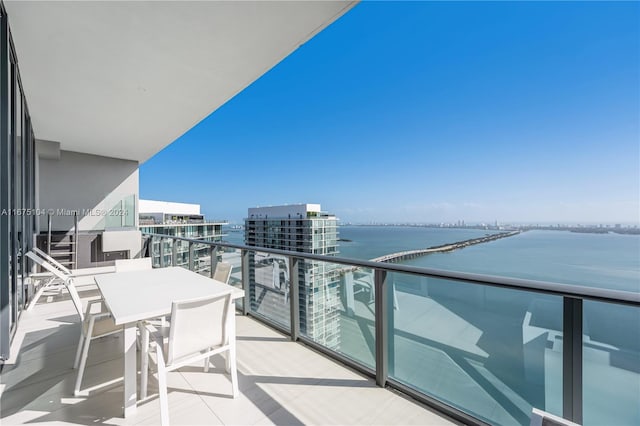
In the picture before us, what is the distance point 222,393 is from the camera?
2045mm

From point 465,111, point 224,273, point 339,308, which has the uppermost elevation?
point 465,111

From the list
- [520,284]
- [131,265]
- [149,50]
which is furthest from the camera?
[131,265]

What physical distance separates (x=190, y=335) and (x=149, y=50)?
2.98m

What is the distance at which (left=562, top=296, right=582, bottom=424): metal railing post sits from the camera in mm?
1336

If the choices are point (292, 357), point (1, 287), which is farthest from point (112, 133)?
point (292, 357)

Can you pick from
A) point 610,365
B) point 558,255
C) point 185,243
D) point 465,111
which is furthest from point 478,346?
point 465,111

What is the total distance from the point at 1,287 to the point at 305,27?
Answer: 372 centimetres

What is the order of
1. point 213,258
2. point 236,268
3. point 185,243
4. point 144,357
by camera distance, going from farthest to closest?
point 185,243 → point 213,258 → point 236,268 → point 144,357

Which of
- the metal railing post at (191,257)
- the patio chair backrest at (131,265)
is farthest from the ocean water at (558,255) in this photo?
the metal railing post at (191,257)

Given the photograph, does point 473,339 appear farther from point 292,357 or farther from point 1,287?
point 1,287

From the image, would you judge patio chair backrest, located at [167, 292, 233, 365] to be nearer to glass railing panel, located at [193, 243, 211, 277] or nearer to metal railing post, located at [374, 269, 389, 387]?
metal railing post, located at [374, 269, 389, 387]

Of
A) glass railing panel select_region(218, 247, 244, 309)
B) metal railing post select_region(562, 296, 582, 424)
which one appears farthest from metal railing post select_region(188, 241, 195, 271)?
metal railing post select_region(562, 296, 582, 424)

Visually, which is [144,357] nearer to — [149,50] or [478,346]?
[478,346]

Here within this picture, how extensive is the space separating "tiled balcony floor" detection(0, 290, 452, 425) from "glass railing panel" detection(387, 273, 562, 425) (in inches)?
10.2
